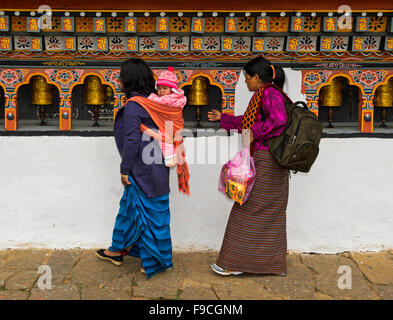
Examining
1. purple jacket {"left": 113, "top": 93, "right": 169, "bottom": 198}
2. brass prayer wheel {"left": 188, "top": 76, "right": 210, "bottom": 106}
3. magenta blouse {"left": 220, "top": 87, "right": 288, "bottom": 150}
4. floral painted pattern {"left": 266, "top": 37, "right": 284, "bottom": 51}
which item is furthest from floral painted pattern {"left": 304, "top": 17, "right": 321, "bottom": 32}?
purple jacket {"left": 113, "top": 93, "right": 169, "bottom": 198}

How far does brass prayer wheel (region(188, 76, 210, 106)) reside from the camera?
422cm

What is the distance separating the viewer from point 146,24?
386 cm

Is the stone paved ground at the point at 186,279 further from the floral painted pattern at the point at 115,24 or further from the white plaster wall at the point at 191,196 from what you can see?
the floral painted pattern at the point at 115,24

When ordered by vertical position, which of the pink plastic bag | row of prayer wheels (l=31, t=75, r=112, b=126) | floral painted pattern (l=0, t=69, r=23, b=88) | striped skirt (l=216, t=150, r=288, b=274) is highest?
floral painted pattern (l=0, t=69, r=23, b=88)

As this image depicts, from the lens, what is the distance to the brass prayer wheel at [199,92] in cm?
422

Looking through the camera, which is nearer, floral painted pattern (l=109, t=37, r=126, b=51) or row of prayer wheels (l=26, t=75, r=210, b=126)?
floral painted pattern (l=109, t=37, r=126, b=51)

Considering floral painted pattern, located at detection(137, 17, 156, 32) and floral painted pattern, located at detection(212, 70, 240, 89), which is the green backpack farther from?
floral painted pattern, located at detection(137, 17, 156, 32)

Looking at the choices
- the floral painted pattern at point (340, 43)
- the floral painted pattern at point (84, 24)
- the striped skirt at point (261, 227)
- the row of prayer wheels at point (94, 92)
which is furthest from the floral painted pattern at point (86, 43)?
the floral painted pattern at point (340, 43)

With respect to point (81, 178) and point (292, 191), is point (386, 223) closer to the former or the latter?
point (292, 191)

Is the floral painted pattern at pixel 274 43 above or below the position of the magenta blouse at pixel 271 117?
above

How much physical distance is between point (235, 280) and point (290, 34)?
1907 millimetres

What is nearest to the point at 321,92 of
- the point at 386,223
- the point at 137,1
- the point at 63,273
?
the point at 386,223

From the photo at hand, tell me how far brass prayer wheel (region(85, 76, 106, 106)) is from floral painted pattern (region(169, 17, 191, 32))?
817 millimetres

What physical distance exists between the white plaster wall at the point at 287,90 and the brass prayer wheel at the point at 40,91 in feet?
5.30
